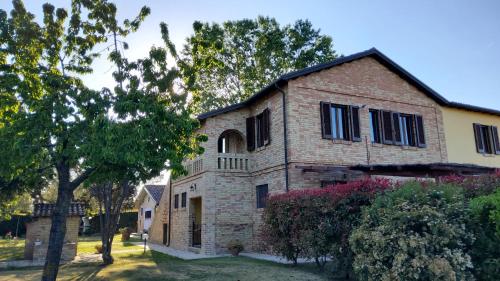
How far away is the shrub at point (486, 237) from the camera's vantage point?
561cm

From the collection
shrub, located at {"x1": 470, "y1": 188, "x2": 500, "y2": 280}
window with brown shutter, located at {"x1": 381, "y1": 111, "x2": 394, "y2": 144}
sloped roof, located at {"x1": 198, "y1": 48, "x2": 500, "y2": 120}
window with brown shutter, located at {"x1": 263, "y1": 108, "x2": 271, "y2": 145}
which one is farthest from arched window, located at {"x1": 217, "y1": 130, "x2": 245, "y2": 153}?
shrub, located at {"x1": 470, "y1": 188, "x2": 500, "y2": 280}

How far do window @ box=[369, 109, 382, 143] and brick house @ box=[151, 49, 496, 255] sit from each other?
0.05m

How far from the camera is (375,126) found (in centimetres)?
1761

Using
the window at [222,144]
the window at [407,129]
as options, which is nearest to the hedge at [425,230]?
the window at [407,129]

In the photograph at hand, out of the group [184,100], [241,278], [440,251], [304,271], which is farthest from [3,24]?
[440,251]

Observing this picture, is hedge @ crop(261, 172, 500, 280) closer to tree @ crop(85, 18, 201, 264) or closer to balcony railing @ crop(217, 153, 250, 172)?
tree @ crop(85, 18, 201, 264)

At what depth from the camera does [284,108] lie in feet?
51.9

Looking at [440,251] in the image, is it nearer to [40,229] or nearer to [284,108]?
[284,108]

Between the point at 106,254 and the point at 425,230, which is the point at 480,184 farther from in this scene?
the point at 106,254

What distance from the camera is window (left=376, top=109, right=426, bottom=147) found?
1745 cm

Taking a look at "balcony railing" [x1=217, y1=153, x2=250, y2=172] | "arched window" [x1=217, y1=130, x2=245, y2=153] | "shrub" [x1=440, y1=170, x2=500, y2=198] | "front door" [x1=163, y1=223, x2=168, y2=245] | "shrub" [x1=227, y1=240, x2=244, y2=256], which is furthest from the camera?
"front door" [x1=163, y1=223, x2=168, y2=245]

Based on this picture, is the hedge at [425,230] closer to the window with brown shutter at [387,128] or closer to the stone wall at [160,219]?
the window with brown shutter at [387,128]

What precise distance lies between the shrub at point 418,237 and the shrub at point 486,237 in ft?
0.50

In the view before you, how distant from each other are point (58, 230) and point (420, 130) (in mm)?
16550
